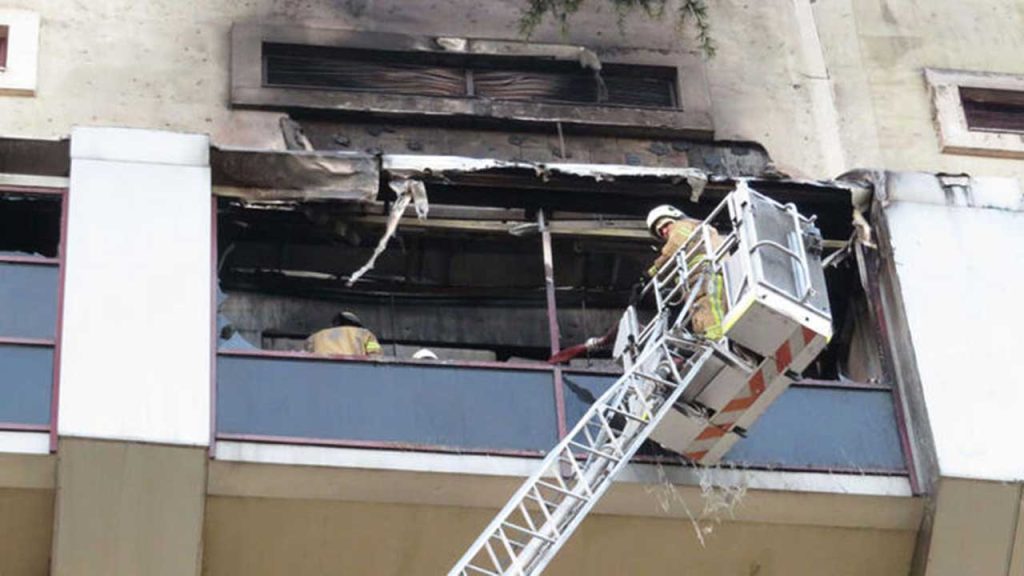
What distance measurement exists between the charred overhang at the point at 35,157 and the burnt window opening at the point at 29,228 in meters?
0.32

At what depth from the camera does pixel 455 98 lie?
21.9m

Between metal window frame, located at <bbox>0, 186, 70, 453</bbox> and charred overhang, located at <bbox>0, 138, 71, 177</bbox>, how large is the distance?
6.2 inches

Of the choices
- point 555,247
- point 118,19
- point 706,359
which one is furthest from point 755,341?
point 118,19

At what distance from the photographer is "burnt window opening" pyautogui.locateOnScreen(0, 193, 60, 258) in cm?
1892

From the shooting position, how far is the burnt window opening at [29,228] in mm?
18922

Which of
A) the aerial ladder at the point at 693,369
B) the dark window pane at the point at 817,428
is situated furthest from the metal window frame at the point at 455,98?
the aerial ladder at the point at 693,369

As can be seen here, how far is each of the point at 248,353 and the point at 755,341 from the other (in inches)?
151

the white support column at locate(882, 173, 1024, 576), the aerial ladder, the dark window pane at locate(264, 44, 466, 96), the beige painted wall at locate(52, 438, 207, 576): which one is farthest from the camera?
the dark window pane at locate(264, 44, 466, 96)

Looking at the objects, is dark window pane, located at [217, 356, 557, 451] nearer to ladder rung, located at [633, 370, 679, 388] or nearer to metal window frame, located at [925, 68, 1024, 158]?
ladder rung, located at [633, 370, 679, 388]

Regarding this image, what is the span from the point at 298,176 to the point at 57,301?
7.29ft

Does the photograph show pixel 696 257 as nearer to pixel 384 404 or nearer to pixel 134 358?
pixel 384 404

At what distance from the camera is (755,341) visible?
17.0 metres

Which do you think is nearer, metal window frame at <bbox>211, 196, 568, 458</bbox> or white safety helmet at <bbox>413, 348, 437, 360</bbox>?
metal window frame at <bbox>211, 196, 568, 458</bbox>

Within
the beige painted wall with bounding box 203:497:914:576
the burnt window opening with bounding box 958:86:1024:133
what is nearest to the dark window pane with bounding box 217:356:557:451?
the beige painted wall with bounding box 203:497:914:576
